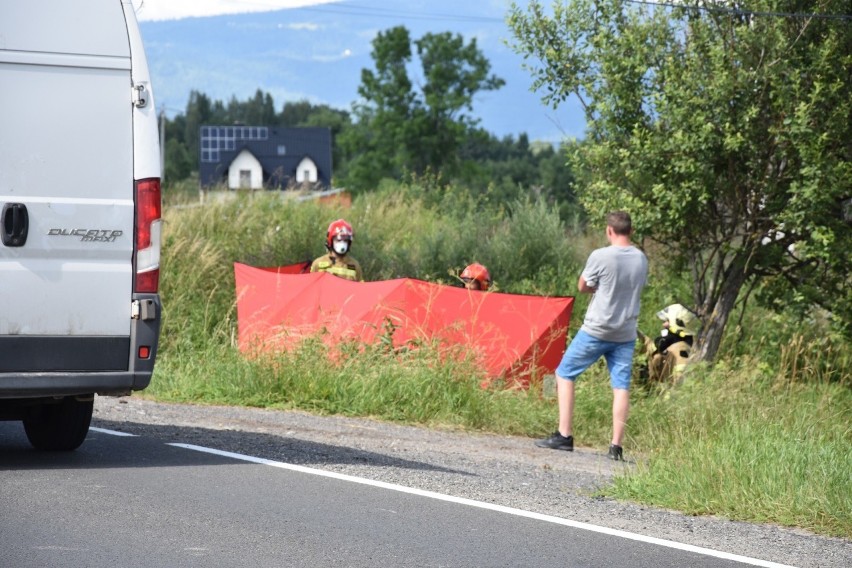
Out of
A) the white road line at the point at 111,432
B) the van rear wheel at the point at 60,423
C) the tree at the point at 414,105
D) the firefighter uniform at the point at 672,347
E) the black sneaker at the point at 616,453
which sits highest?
the tree at the point at 414,105

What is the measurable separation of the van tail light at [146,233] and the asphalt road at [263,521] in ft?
3.78

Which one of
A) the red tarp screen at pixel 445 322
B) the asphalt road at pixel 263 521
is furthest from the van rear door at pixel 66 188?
the red tarp screen at pixel 445 322

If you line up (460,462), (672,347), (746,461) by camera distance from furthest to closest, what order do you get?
1. (672,347)
2. (460,462)
3. (746,461)

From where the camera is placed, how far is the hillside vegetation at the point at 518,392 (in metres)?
8.21

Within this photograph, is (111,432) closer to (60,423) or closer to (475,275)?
(60,423)

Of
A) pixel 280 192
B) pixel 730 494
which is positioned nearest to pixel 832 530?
pixel 730 494

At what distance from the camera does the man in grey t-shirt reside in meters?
10.5

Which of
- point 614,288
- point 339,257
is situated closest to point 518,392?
point 614,288

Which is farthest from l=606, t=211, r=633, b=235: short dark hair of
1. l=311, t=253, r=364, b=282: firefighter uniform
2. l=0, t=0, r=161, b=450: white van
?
l=311, t=253, r=364, b=282: firefighter uniform

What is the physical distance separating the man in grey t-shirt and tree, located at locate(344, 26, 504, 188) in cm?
6311

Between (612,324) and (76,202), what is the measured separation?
4355 millimetres

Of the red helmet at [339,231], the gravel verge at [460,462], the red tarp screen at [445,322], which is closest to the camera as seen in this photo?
the gravel verge at [460,462]

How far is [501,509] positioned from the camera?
7469 mm

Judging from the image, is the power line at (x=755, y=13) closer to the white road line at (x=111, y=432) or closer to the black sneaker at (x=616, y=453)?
the black sneaker at (x=616, y=453)
